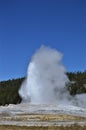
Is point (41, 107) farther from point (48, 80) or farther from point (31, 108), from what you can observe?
point (48, 80)

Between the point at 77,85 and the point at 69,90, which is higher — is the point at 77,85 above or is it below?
above

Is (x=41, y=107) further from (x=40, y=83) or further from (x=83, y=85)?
(x=83, y=85)

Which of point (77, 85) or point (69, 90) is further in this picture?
point (77, 85)

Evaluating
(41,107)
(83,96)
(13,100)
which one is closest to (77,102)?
(83,96)

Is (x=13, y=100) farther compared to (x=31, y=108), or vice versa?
(x=13, y=100)

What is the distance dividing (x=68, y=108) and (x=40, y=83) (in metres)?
34.5

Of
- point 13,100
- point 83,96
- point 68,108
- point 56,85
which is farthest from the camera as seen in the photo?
point 13,100

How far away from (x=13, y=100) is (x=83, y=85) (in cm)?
2931

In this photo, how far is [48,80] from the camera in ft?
420

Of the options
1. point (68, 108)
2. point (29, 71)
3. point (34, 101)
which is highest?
point (29, 71)

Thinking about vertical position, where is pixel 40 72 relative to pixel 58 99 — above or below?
above

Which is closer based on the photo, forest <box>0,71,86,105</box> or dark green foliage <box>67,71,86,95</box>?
forest <box>0,71,86,105</box>

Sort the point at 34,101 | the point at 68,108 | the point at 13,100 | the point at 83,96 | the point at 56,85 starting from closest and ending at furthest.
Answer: the point at 68,108 → the point at 34,101 → the point at 56,85 → the point at 83,96 → the point at 13,100

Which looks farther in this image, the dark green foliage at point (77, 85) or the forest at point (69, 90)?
the dark green foliage at point (77, 85)
